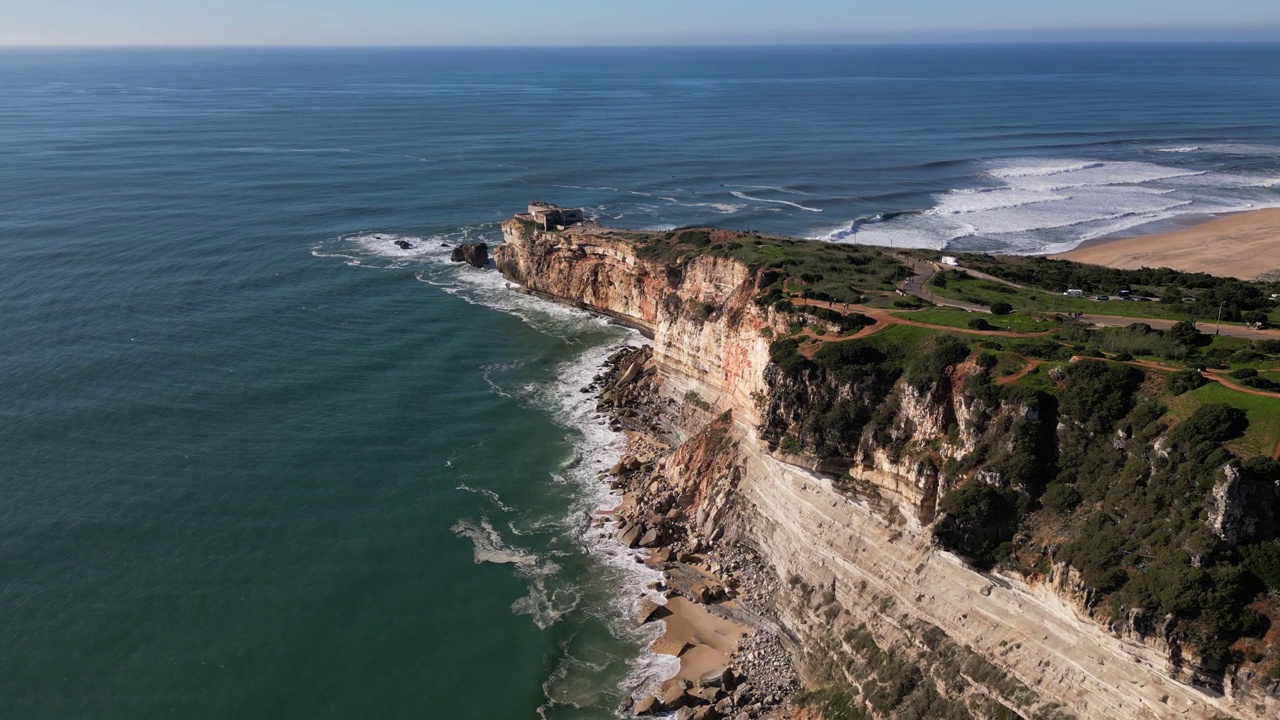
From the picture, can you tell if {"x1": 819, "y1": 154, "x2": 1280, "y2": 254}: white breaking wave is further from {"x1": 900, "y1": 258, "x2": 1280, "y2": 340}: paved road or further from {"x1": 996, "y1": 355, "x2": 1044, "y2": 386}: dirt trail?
{"x1": 996, "y1": 355, "x2": 1044, "y2": 386}: dirt trail

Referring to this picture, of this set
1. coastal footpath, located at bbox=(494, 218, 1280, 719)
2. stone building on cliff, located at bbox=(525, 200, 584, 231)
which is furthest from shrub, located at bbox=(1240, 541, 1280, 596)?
stone building on cliff, located at bbox=(525, 200, 584, 231)

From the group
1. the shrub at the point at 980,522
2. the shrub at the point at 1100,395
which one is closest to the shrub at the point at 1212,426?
the shrub at the point at 1100,395

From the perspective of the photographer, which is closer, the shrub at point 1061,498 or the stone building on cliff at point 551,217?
the shrub at point 1061,498

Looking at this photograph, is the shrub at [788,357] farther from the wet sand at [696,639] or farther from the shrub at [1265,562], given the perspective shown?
the shrub at [1265,562]

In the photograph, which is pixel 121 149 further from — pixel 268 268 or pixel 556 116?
pixel 556 116

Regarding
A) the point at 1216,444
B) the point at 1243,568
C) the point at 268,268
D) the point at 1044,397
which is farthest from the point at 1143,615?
the point at 268,268

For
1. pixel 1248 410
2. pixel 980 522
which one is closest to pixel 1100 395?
pixel 1248 410
